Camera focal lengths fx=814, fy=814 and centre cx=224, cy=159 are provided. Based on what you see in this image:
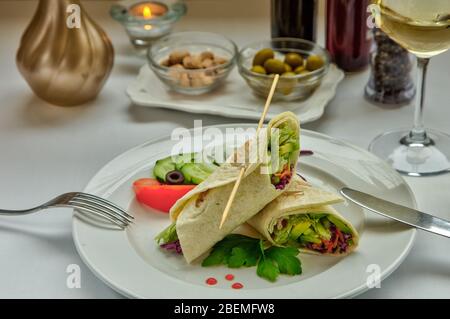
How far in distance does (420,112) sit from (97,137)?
1.89 feet

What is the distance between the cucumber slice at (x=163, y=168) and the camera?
4.20 feet

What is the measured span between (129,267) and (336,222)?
287 mm

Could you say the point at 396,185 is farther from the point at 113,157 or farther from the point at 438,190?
the point at 113,157

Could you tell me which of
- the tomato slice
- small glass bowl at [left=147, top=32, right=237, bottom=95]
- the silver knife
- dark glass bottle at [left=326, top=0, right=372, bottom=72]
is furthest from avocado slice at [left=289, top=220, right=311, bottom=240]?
dark glass bottle at [left=326, top=0, right=372, bottom=72]

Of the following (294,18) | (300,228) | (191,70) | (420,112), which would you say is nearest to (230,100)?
(191,70)

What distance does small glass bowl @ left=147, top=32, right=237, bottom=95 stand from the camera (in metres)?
1.56

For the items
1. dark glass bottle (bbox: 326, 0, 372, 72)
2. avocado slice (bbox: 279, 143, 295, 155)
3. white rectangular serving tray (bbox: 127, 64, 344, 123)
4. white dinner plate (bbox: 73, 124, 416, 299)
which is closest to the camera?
white dinner plate (bbox: 73, 124, 416, 299)

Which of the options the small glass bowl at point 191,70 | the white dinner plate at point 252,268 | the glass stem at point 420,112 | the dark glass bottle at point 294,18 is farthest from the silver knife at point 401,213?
the dark glass bottle at point 294,18

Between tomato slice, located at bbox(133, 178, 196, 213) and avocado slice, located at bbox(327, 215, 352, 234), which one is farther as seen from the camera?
tomato slice, located at bbox(133, 178, 196, 213)

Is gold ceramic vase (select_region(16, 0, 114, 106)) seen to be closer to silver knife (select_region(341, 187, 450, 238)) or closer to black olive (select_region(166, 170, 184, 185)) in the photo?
black olive (select_region(166, 170, 184, 185))

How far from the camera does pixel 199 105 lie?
152 cm

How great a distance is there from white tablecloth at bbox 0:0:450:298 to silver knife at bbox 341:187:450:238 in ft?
0.18

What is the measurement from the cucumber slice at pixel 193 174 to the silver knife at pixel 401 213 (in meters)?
0.22
